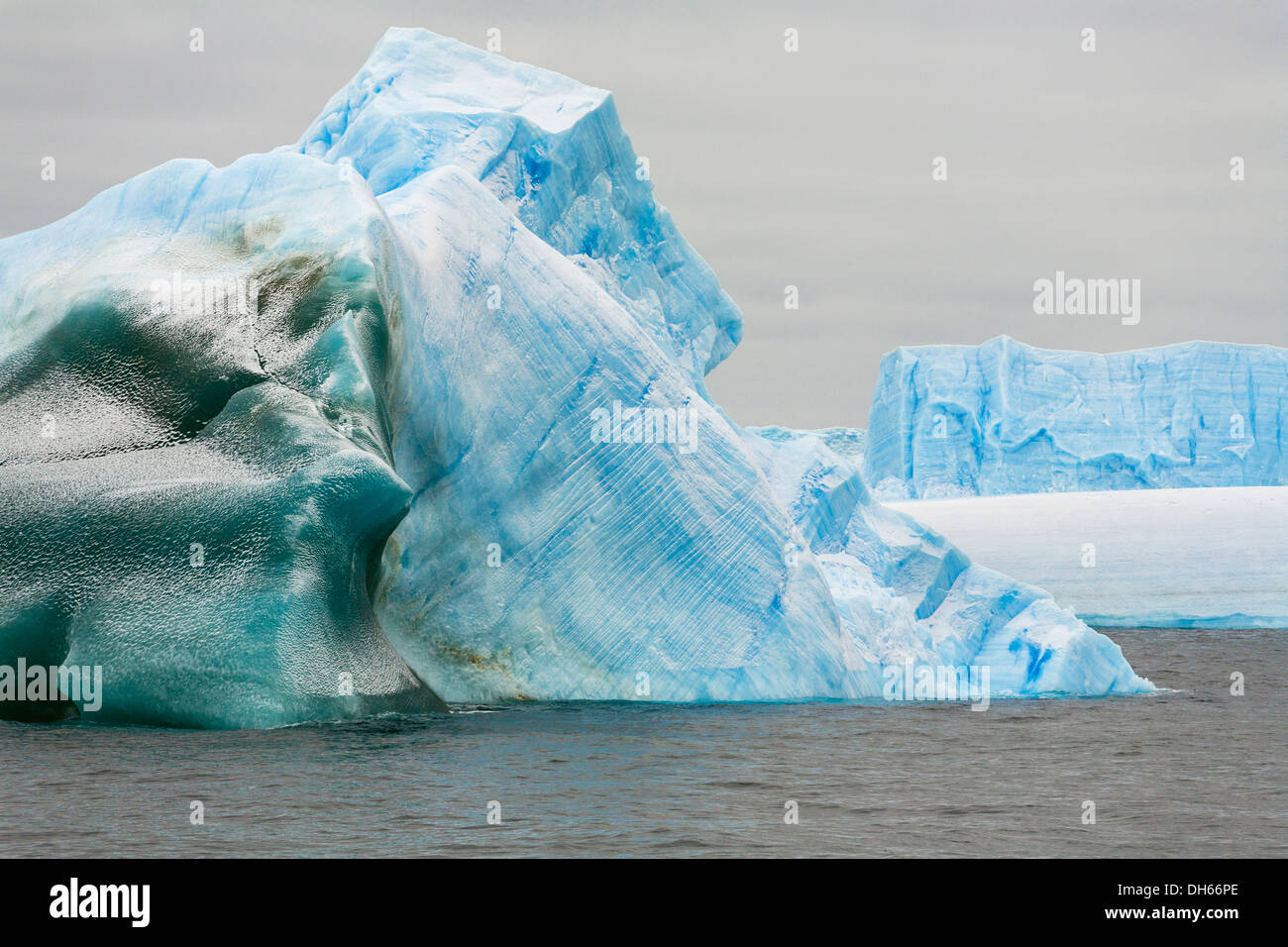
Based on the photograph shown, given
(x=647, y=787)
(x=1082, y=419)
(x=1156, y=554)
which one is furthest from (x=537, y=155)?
(x=1082, y=419)

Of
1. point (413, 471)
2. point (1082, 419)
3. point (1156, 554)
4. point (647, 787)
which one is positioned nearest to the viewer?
point (647, 787)

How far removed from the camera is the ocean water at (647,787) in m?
9.41

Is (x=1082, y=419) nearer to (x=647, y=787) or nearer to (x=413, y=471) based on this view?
(x=413, y=471)

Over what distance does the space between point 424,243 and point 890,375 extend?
3463 centimetres

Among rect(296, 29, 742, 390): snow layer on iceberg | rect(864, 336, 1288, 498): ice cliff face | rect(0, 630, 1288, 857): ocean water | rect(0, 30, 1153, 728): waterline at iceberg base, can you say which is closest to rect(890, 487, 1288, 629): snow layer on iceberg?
rect(864, 336, 1288, 498): ice cliff face

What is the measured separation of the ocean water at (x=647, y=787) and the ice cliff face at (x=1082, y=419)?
1211 inches

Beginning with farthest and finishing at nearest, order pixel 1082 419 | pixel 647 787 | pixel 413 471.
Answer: pixel 1082 419 < pixel 413 471 < pixel 647 787

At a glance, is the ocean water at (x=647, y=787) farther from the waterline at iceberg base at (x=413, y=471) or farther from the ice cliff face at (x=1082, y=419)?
the ice cliff face at (x=1082, y=419)

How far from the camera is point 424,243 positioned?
16391mm

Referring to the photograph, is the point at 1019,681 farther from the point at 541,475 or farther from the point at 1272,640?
the point at 1272,640

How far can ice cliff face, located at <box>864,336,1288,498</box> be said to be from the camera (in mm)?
45094

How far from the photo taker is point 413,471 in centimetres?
1580

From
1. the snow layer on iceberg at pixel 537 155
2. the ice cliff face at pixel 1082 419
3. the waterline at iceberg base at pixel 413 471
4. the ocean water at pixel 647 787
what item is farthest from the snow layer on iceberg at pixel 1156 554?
the ocean water at pixel 647 787

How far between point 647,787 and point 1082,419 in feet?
124
